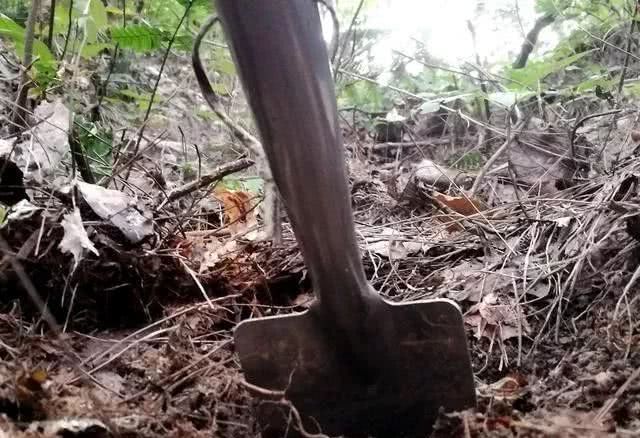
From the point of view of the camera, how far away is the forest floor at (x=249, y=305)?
75 cm

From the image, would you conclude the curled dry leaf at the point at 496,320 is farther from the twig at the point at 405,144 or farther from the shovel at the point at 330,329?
the twig at the point at 405,144

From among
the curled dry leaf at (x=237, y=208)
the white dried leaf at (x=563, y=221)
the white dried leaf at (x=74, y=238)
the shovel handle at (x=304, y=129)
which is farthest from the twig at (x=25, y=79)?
the white dried leaf at (x=563, y=221)

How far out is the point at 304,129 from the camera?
2.56ft

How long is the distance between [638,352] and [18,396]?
0.85 m

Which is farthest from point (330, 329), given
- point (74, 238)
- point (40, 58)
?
point (40, 58)

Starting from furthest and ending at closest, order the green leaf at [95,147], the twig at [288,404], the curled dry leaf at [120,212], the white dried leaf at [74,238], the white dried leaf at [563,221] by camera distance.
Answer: the green leaf at [95,147] < the white dried leaf at [563,221] < the curled dry leaf at [120,212] < the white dried leaf at [74,238] < the twig at [288,404]

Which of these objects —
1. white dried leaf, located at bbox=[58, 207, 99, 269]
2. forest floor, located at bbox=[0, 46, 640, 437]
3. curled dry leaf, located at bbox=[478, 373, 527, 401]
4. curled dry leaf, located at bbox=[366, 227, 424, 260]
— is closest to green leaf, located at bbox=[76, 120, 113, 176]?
forest floor, located at bbox=[0, 46, 640, 437]

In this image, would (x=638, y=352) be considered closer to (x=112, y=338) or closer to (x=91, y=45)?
(x=112, y=338)

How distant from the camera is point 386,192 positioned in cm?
205

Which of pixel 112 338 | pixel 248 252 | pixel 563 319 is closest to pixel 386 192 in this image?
pixel 248 252

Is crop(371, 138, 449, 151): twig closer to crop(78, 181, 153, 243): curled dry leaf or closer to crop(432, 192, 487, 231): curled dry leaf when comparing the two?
crop(432, 192, 487, 231): curled dry leaf

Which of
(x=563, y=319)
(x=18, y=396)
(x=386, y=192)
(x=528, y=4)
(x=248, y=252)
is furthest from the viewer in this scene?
(x=528, y=4)

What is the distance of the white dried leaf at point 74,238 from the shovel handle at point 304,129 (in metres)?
0.41

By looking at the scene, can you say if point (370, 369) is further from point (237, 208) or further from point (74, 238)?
point (237, 208)
